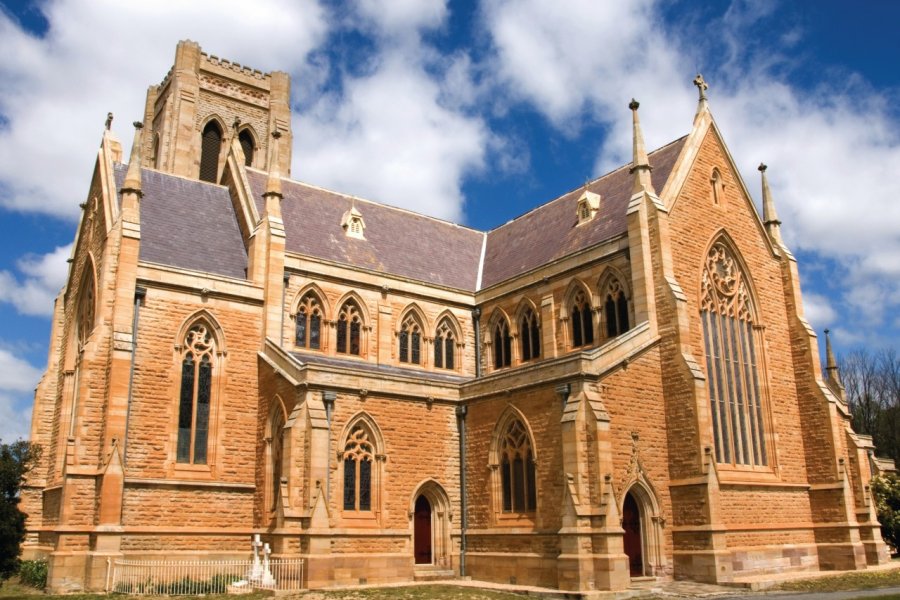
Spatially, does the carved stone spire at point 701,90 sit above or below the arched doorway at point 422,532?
above

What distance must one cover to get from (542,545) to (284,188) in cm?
1894

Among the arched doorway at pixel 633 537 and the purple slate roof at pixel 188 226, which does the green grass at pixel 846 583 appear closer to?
the arched doorway at pixel 633 537

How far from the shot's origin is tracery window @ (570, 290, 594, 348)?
3005cm

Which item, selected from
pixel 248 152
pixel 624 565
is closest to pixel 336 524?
pixel 624 565

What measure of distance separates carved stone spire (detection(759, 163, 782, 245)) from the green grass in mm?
13233

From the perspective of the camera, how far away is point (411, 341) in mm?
33375

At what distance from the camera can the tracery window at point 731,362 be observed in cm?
2820

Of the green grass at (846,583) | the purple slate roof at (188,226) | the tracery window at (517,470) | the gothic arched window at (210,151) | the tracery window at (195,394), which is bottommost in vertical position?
the green grass at (846,583)

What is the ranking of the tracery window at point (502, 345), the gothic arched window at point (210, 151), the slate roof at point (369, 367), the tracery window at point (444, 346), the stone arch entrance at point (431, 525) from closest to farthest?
the stone arch entrance at point (431, 525)
the slate roof at point (369, 367)
the tracery window at point (502, 345)
the tracery window at point (444, 346)
the gothic arched window at point (210, 151)

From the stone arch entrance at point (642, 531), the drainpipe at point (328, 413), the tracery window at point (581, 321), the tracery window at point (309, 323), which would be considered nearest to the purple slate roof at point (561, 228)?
the tracery window at point (581, 321)

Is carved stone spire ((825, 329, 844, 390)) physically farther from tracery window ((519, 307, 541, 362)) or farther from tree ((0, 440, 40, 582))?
tree ((0, 440, 40, 582))

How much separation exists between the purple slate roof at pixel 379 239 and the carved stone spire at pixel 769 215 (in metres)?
12.7

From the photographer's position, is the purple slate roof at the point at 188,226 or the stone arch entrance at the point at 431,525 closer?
the stone arch entrance at the point at 431,525

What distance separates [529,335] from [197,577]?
15.3m
